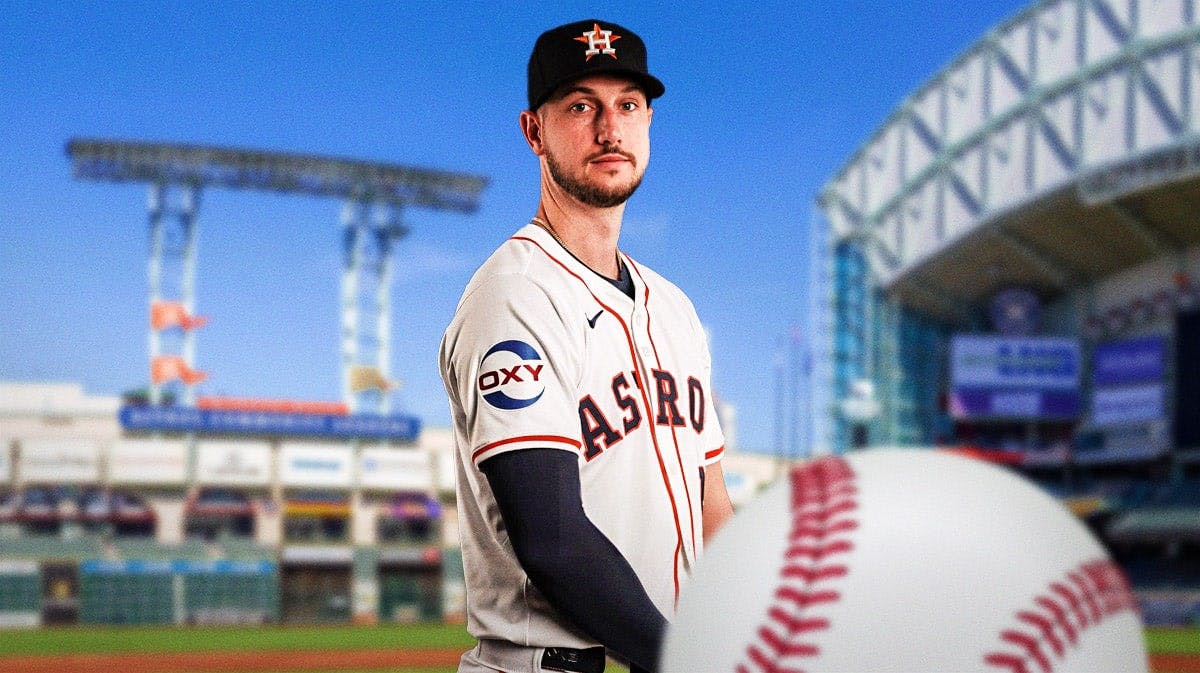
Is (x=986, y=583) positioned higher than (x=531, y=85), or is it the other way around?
(x=531, y=85)

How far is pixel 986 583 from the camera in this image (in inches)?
46.7

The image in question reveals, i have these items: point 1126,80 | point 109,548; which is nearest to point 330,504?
point 109,548

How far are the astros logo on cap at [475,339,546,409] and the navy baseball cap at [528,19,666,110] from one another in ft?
1.40

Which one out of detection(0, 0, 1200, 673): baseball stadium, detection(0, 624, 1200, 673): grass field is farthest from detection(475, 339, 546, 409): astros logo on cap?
detection(0, 0, 1200, 673): baseball stadium

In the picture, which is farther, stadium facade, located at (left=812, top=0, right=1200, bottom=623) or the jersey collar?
stadium facade, located at (left=812, top=0, right=1200, bottom=623)

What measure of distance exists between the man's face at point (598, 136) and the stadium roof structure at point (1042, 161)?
91.0 feet

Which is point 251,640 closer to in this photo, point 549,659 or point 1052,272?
point 549,659

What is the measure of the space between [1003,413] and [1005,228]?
15.9ft

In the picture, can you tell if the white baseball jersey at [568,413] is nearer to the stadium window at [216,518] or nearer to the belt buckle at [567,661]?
the belt buckle at [567,661]

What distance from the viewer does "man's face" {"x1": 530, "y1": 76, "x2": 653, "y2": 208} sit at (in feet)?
6.56

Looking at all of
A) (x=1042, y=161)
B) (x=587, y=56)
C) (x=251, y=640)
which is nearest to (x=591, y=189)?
(x=587, y=56)

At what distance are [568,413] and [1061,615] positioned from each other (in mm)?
776

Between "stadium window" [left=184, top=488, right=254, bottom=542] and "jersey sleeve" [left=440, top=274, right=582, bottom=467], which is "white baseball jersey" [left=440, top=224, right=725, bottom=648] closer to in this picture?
"jersey sleeve" [left=440, top=274, right=582, bottom=467]

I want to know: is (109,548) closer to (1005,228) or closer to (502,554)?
(1005,228)
